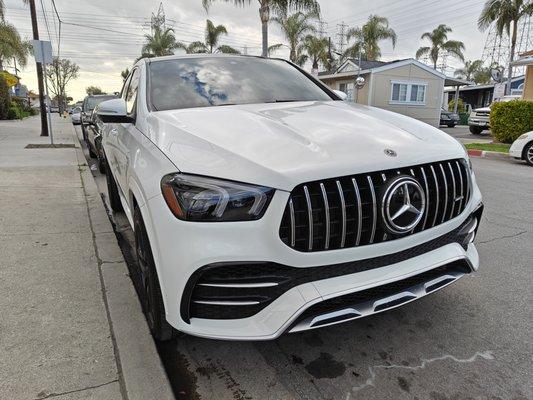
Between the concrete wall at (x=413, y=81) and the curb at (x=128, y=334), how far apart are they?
89.8 feet

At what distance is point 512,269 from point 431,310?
1.22m

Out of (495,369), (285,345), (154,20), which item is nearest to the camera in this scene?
(495,369)

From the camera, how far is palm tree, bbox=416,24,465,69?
43156 mm

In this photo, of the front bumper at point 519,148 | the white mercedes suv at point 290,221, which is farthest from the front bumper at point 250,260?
the front bumper at point 519,148

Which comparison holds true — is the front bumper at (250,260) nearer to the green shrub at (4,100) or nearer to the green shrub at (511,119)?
the green shrub at (511,119)

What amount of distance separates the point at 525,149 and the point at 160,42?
32869 millimetres

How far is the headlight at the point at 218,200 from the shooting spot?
1.89 meters

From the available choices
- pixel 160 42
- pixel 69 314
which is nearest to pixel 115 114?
pixel 69 314

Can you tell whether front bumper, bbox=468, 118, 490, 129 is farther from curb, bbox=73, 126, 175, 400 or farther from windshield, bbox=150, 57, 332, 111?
curb, bbox=73, 126, 175, 400

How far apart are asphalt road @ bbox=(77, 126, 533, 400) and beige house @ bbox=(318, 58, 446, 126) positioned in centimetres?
2745

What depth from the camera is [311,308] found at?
1.94 metres

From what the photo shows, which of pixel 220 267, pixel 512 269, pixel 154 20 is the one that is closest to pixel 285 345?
pixel 220 267

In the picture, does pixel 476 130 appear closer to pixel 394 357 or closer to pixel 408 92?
pixel 408 92

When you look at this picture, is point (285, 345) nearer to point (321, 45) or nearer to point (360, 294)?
point (360, 294)
